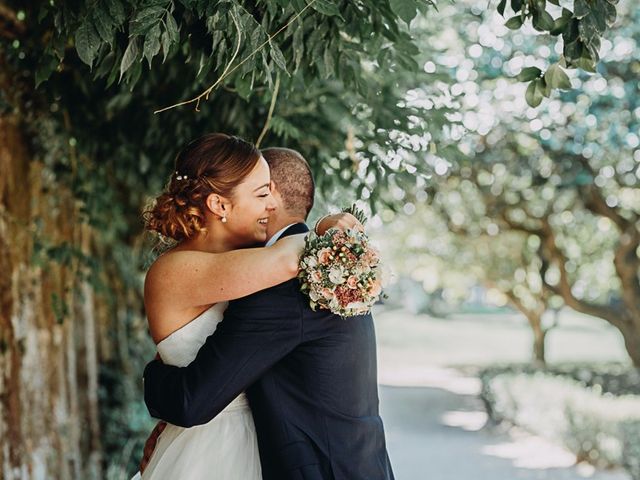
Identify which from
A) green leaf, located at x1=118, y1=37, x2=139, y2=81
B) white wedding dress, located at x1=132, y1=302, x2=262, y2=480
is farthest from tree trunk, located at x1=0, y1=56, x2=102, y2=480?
green leaf, located at x1=118, y1=37, x2=139, y2=81

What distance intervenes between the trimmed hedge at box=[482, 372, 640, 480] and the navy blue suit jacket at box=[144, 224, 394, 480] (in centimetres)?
667

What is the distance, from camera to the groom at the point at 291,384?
234 centimetres

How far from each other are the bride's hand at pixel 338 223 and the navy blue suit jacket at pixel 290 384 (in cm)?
20

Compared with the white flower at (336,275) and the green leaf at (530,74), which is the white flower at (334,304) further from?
the green leaf at (530,74)

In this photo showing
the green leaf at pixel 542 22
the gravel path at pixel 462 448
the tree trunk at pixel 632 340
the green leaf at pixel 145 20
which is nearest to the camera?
the green leaf at pixel 145 20

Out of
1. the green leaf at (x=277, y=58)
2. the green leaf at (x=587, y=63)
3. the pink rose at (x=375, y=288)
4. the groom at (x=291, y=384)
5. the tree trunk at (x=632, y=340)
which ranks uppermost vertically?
the green leaf at (x=277, y=58)

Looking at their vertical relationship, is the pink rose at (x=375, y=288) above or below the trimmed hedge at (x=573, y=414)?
above

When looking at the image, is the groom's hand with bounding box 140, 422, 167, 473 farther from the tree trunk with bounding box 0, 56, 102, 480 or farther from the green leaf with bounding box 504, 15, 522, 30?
the tree trunk with bounding box 0, 56, 102, 480

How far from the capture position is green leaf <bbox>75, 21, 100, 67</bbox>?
7.39ft

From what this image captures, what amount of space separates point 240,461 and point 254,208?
31.2 inches

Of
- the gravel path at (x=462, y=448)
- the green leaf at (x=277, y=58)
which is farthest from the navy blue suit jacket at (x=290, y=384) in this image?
the gravel path at (x=462, y=448)

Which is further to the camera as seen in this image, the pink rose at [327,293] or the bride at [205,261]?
the bride at [205,261]

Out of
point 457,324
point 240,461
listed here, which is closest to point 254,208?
point 240,461

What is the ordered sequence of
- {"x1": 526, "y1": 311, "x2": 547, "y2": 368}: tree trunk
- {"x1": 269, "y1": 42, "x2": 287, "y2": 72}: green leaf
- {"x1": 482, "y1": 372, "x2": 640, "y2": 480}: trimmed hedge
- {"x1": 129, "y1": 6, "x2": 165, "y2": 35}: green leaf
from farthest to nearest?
1. {"x1": 526, "y1": 311, "x2": 547, "y2": 368}: tree trunk
2. {"x1": 482, "y1": 372, "x2": 640, "y2": 480}: trimmed hedge
3. {"x1": 269, "y1": 42, "x2": 287, "y2": 72}: green leaf
4. {"x1": 129, "y1": 6, "x2": 165, "y2": 35}: green leaf
